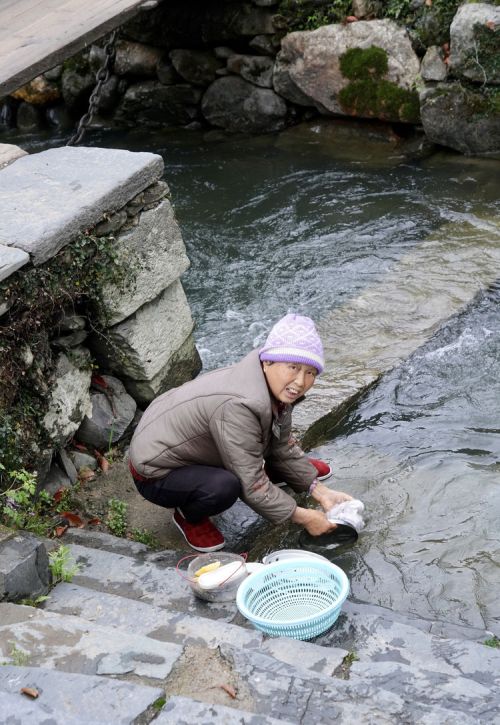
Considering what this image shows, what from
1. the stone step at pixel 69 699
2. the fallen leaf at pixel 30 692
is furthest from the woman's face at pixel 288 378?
the fallen leaf at pixel 30 692

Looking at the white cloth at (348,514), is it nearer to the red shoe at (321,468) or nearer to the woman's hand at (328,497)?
the woman's hand at (328,497)

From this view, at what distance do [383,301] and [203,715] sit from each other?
4.25 metres

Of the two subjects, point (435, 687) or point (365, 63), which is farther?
point (365, 63)

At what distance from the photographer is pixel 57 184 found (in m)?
4.63

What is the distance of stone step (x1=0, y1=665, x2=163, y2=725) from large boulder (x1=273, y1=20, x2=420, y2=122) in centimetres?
758

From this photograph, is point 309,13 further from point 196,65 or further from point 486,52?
point 486,52

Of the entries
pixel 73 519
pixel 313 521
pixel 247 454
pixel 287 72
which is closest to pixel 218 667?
pixel 247 454

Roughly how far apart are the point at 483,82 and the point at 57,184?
511 cm

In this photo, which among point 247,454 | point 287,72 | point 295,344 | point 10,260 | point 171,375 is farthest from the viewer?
point 287,72

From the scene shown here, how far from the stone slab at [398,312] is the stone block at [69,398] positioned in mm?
1159

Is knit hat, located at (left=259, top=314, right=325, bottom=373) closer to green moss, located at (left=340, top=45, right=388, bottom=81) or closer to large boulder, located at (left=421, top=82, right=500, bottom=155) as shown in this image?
large boulder, located at (left=421, top=82, right=500, bottom=155)

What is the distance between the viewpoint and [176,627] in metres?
2.98

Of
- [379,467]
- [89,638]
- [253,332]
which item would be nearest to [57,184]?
[253,332]

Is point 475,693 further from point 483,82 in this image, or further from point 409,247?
point 483,82
